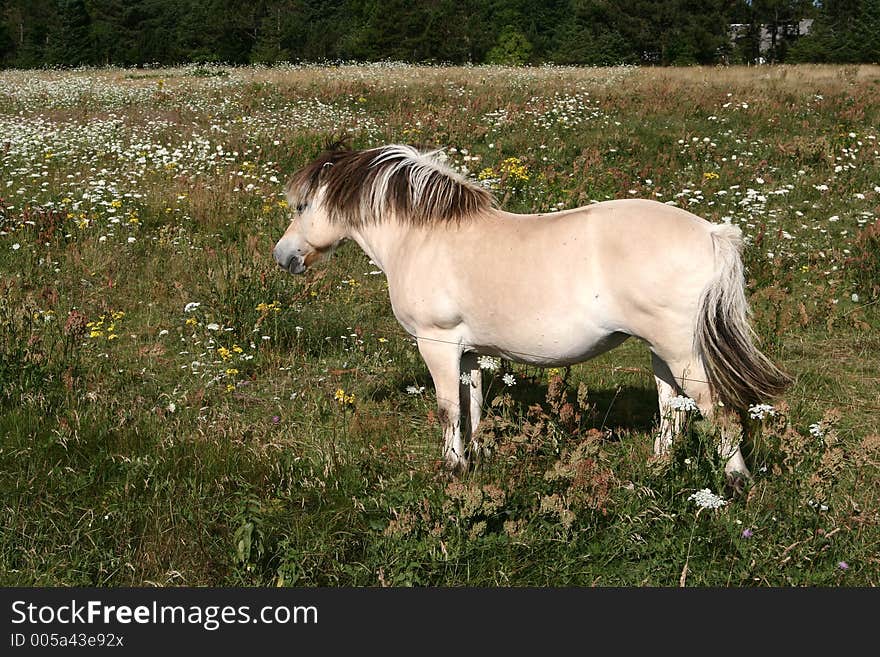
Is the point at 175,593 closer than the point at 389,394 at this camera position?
Yes

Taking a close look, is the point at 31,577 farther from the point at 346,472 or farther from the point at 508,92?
the point at 508,92

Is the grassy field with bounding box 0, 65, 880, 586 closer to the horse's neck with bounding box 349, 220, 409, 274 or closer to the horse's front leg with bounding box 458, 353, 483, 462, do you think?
the horse's front leg with bounding box 458, 353, 483, 462

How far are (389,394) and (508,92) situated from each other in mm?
14540

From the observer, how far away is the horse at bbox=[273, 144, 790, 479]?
439 cm

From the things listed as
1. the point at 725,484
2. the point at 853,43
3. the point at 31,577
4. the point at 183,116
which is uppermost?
the point at 853,43

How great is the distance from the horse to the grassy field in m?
0.27

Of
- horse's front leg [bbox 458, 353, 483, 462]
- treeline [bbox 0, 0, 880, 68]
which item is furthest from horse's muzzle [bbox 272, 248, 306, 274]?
treeline [bbox 0, 0, 880, 68]

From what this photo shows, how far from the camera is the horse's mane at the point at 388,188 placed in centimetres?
530

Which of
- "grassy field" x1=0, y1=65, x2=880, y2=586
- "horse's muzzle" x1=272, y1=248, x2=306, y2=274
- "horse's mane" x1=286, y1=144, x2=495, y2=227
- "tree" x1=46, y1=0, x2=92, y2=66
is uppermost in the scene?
"tree" x1=46, y1=0, x2=92, y2=66

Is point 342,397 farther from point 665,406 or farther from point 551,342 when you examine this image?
point 665,406

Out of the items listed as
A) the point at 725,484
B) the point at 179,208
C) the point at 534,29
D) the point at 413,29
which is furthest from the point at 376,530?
the point at 534,29

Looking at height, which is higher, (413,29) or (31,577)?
(413,29)

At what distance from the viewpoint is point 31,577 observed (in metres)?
3.92

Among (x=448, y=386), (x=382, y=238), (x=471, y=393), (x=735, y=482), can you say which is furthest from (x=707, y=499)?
(x=382, y=238)
